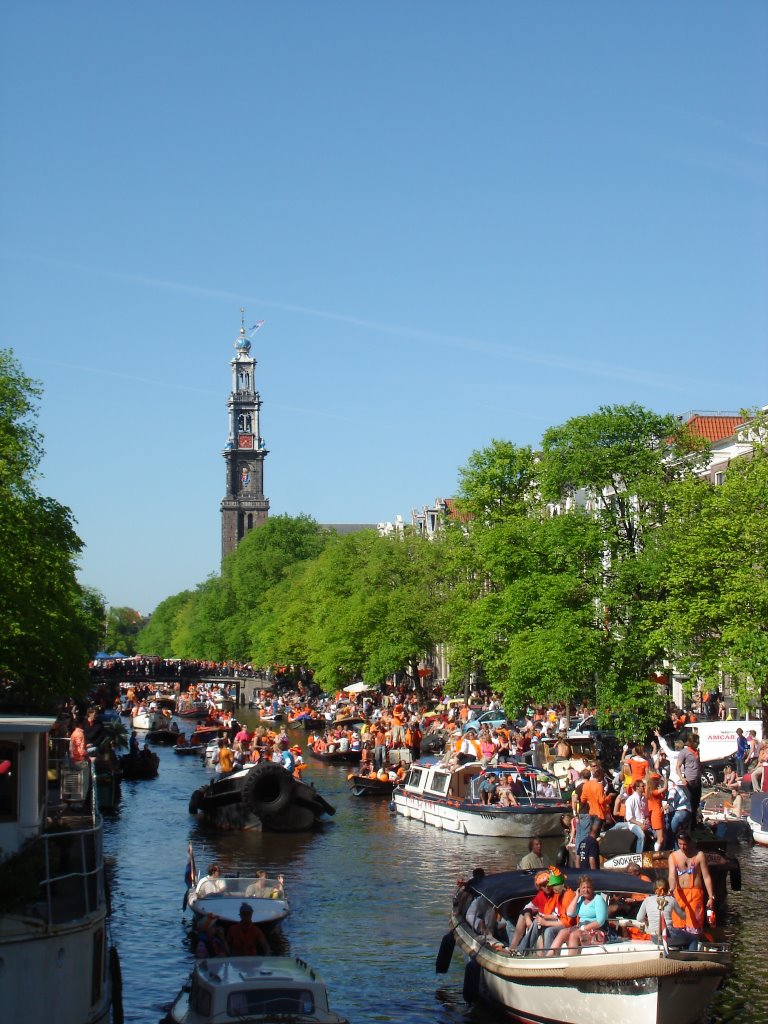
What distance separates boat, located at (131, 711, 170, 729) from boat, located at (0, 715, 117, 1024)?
67.6 meters

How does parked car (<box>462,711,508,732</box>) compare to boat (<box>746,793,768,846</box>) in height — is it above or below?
above

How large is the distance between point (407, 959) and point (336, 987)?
2280 millimetres

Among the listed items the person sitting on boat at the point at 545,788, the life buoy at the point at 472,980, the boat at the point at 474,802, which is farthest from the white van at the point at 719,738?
the life buoy at the point at 472,980

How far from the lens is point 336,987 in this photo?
A: 85.1 ft

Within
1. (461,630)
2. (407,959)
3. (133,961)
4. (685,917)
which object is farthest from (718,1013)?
(461,630)

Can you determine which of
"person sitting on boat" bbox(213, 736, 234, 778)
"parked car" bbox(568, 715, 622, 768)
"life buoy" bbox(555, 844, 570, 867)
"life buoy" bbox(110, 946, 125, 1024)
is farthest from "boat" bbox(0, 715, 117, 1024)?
"parked car" bbox(568, 715, 622, 768)

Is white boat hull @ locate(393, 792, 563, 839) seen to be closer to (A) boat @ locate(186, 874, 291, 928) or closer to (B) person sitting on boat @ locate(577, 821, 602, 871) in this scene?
(B) person sitting on boat @ locate(577, 821, 602, 871)

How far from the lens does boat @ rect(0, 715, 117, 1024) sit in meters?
18.6

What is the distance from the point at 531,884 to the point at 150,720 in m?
70.3

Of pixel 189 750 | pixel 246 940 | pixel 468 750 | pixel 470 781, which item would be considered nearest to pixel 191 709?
pixel 189 750

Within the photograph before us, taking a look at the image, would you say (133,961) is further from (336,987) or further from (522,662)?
(522,662)

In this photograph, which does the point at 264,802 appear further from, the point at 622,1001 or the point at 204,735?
the point at 204,735

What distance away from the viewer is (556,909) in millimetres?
23422

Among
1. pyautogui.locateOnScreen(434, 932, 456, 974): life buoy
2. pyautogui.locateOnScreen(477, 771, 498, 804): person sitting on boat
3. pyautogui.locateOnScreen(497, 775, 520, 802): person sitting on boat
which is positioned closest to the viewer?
pyautogui.locateOnScreen(434, 932, 456, 974): life buoy
